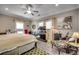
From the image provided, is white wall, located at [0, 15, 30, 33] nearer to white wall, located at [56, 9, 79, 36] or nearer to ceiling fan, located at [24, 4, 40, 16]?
ceiling fan, located at [24, 4, 40, 16]

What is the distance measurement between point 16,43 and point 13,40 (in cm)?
9

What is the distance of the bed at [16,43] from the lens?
1962 mm

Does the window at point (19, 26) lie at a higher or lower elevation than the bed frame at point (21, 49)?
higher

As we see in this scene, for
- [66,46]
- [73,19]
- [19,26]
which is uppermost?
[73,19]

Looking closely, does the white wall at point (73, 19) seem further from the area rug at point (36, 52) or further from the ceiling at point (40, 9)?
the area rug at point (36, 52)

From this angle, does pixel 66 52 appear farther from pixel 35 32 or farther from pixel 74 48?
pixel 35 32

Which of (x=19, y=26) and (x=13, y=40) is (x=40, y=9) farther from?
(x=13, y=40)

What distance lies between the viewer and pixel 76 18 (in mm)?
2057

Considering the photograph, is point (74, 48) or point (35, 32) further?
point (35, 32)

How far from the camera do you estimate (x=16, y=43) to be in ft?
6.68

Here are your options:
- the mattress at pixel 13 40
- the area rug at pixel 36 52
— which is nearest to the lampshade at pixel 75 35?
the area rug at pixel 36 52

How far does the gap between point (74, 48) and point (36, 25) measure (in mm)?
910

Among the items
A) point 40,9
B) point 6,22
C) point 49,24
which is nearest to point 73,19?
point 49,24
